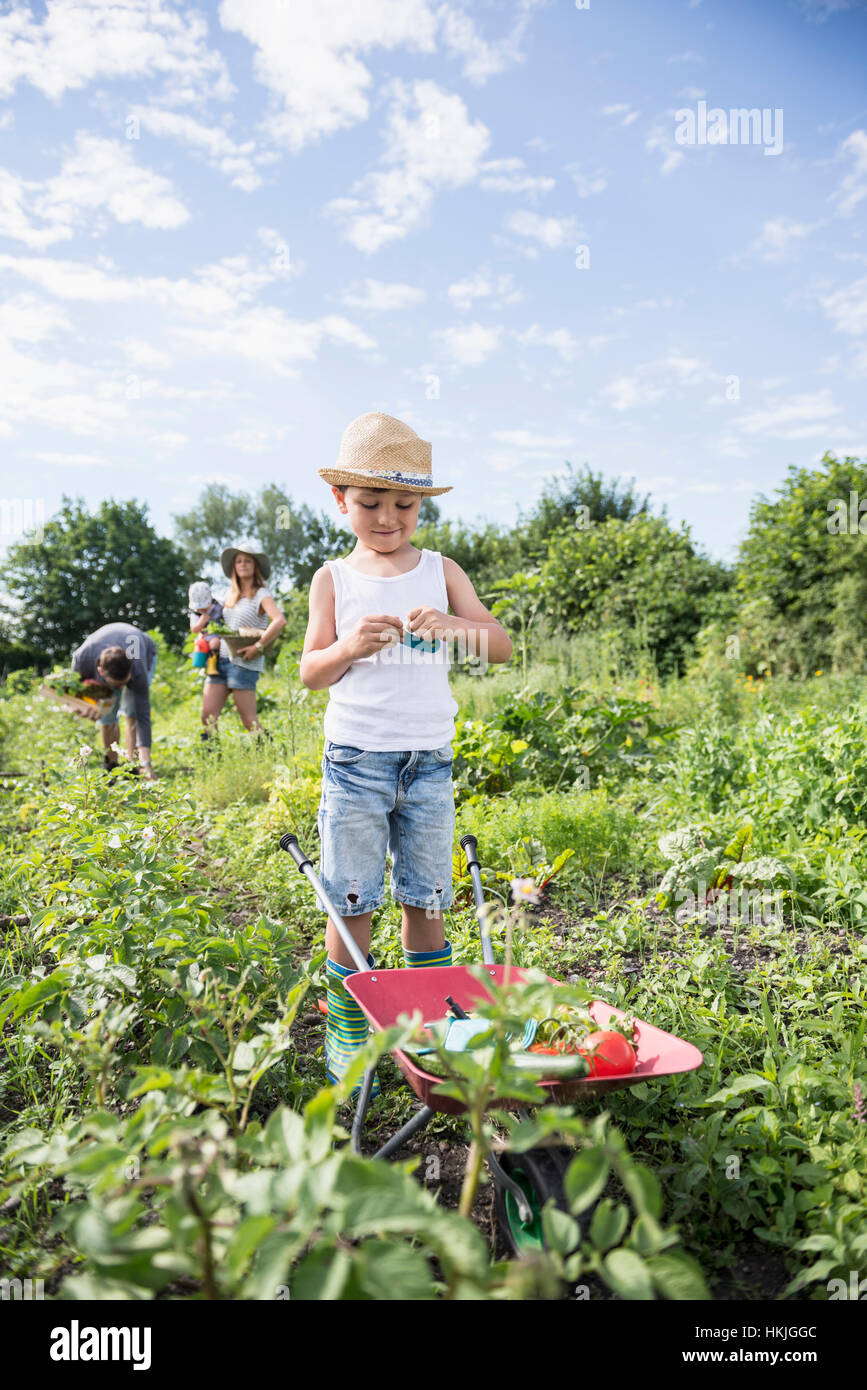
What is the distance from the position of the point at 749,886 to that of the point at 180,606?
27.5 m

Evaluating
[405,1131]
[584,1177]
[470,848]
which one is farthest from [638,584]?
[584,1177]

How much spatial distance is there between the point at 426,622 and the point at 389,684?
0.80ft

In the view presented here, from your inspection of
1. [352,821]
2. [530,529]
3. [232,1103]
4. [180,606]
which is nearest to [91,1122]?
[232,1103]

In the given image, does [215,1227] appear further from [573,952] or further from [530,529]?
[530,529]

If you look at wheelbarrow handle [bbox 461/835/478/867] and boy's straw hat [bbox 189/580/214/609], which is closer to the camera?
wheelbarrow handle [bbox 461/835/478/867]

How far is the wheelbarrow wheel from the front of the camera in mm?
1381

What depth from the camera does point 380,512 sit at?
83.8 inches

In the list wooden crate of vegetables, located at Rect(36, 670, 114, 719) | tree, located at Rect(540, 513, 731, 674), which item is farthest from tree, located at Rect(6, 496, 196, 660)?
wooden crate of vegetables, located at Rect(36, 670, 114, 719)

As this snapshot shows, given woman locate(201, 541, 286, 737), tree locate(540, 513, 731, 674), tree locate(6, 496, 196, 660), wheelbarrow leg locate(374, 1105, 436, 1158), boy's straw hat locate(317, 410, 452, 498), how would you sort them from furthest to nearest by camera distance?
tree locate(6, 496, 196, 660) → tree locate(540, 513, 731, 674) → woman locate(201, 541, 286, 737) → boy's straw hat locate(317, 410, 452, 498) → wheelbarrow leg locate(374, 1105, 436, 1158)

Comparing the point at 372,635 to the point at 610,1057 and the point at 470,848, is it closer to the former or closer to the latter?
the point at 470,848

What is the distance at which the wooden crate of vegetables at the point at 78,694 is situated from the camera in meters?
6.13

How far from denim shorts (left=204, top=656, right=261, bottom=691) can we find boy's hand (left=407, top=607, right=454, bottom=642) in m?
4.50

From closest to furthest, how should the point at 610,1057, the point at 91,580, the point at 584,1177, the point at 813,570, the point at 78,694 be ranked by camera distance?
the point at 584,1177 < the point at 610,1057 < the point at 78,694 < the point at 813,570 < the point at 91,580

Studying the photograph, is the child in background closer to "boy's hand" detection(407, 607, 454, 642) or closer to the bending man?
the bending man
